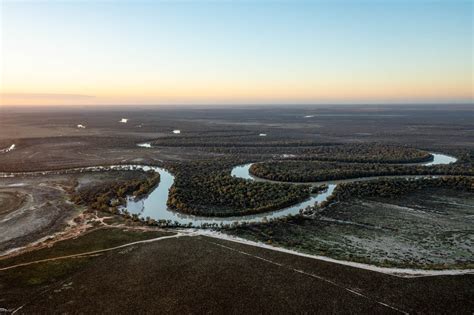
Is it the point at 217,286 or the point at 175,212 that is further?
the point at 175,212

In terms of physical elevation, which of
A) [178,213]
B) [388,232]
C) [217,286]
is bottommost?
[217,286]

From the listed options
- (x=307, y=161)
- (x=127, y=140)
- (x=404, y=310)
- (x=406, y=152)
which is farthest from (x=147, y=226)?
(x=127, y=140)

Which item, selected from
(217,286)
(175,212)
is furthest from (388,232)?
(175,212)

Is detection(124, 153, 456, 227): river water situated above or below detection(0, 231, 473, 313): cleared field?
above

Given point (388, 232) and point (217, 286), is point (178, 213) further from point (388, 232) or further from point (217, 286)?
point (388, 232)

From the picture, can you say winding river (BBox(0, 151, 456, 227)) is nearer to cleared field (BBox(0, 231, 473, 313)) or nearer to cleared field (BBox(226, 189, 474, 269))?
cleared field (BBox(226, 189, 474, 269))

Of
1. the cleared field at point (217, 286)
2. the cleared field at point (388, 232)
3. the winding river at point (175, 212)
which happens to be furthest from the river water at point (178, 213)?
the cleared field at point (217, 286)

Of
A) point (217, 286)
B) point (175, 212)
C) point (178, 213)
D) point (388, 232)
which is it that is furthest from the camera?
point (175, 212)

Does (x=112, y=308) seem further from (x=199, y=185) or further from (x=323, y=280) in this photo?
(x=199, y=185)

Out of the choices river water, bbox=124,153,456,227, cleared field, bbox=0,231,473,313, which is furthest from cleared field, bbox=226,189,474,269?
river water, bbox=124,153,456,227

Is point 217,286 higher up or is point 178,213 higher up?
point 178,213

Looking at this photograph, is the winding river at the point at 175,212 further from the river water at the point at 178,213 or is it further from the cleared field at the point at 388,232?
the cleared field at the point at 388,232
